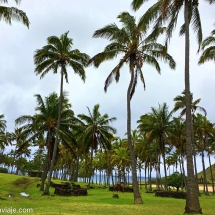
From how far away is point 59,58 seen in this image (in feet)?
83.0

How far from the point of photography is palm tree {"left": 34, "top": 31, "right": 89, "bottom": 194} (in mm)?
24531

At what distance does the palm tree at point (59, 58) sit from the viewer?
2453cm

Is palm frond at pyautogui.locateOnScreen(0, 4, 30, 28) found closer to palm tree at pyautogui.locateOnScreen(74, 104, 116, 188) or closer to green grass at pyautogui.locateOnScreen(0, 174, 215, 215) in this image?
green grass at pyautogui.locateOnScreen(0, 174, 215, 215)

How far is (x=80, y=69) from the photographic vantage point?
25953 millimetres

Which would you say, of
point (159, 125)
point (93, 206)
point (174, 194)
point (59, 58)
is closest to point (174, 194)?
point (174, 194)

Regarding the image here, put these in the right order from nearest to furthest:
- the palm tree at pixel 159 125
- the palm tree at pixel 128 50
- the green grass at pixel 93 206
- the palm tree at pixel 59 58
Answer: the green grass at pixel 93 206
the palm tree at pixel 128 50
the palm tree at pixel 59 58
the palm tree at pixel 159 125

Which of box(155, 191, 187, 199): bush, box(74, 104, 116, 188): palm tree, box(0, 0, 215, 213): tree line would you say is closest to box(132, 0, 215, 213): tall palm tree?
box(0, 0, 215, 213): tree line

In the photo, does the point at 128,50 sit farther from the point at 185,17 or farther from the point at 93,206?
the point at 93,206

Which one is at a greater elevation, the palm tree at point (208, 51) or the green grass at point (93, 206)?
the palm tree at point (208, 51)

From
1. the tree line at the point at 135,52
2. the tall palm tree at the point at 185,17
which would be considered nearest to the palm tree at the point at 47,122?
the tree line at the point at 135,52

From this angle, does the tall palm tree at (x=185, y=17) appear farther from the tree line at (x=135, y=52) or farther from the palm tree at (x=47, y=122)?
the palm tree at (x=47, y=122)

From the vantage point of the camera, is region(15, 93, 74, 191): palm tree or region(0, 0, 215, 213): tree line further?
region(15, 93, 74, 191): palm tree

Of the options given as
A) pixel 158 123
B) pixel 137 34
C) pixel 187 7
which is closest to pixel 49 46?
pixel 137 34

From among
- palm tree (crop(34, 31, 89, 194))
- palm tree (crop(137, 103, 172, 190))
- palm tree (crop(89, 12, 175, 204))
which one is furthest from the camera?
palm tree (crop(137, 103, 172, 190))
